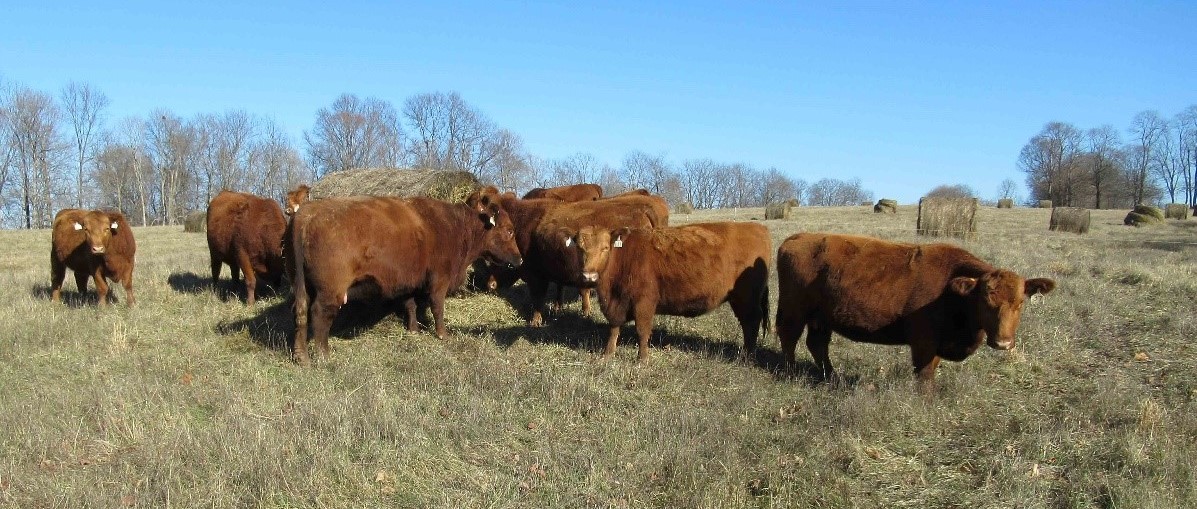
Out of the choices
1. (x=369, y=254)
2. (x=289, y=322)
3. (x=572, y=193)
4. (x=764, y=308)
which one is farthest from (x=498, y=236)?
(x=572, y=193)

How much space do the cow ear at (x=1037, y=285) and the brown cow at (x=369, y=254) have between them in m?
6.31

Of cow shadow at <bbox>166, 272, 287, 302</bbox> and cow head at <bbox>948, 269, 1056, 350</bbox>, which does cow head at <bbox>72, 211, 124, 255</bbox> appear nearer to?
cow shadow at <bbox>166, 272, 287, 302</bbox>

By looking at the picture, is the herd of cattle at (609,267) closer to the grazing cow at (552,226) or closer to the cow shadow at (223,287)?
the grazing cow at (552,226)

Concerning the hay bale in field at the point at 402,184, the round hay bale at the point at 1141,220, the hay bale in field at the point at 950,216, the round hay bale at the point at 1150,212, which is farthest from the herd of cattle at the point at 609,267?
the round hay bale at the point at 1150,212

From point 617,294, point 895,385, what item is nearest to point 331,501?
point 617,294

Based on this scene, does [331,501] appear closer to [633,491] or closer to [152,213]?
[633,491]

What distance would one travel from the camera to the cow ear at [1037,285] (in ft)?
20.1

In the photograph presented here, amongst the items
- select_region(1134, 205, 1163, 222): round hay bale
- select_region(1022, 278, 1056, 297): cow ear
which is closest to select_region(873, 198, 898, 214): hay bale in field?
select_region(1134, 205, 1163, 222): round hay bale

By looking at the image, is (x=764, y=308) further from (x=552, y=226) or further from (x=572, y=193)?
(x=572, y=193)

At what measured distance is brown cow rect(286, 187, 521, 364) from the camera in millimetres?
7934

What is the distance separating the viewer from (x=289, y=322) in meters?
9.96

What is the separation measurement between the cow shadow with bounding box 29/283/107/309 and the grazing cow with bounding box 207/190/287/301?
186cm

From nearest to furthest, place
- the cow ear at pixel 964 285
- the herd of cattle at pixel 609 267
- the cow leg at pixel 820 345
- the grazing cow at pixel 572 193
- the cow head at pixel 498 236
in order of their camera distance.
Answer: the cow ear at pixel 964 285 → the herd of cattle at pixel 609 267 → the cow leg at pixel 820 345 → the cow head at pixel 498 236 → the grazing cow at pixel 572 193

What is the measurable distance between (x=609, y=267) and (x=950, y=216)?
17.1 meters
